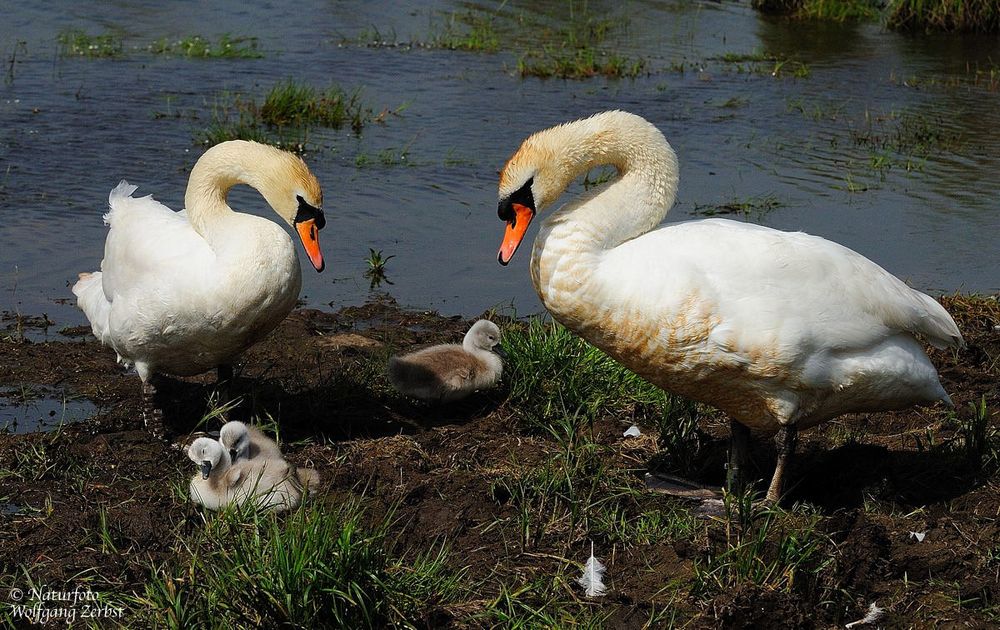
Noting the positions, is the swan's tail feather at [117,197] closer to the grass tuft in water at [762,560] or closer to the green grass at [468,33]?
the grass tuft in water at [762,560]

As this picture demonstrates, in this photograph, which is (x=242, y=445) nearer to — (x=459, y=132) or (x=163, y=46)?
→ (x=459, y=132)

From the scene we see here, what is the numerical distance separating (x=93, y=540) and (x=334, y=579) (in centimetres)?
124

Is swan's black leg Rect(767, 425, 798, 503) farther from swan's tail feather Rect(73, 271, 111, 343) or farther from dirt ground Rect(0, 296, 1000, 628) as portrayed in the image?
swan's tail feather Rect(73, 271, 111, 343)

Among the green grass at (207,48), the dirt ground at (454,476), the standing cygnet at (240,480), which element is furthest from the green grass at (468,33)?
the standing cygnet at (240,480)

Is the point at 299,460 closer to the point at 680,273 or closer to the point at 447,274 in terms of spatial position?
the point at 680,273

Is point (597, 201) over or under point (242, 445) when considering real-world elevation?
over

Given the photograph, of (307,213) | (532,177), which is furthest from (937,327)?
(307,213)

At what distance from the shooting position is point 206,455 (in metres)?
5.11

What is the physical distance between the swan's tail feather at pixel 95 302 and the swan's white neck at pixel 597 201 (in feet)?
8.01

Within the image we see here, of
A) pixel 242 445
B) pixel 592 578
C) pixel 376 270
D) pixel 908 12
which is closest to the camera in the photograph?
pixel 592 578

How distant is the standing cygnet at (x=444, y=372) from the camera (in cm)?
641

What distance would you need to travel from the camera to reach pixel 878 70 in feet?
53.6

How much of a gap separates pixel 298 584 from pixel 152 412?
96.8 inches

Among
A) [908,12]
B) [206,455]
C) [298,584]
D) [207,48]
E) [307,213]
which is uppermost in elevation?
[307,213]
